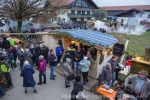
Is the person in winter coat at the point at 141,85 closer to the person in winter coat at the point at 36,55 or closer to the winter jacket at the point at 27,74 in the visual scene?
the winter jacket at the point at 27,74

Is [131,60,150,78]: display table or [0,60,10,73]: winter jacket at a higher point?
[0,60,10,73]: winter jacket

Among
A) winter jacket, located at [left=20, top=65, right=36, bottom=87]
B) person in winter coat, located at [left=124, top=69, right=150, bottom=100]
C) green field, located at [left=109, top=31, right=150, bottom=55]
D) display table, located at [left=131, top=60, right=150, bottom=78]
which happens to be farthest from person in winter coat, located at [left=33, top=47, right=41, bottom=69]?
green field, located at [left=109, top=31, right=150, bottom=55]

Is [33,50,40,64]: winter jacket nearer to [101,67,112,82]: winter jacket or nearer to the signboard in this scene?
[101,67,112,82]: winter jacket

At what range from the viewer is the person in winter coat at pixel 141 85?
462 centimetres

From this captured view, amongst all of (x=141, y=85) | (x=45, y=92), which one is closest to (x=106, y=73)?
(x=141, y=85)

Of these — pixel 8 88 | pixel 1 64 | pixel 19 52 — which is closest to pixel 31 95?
pixel 8 88

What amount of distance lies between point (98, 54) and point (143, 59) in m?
2.46

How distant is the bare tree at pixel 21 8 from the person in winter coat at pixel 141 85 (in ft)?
44.9

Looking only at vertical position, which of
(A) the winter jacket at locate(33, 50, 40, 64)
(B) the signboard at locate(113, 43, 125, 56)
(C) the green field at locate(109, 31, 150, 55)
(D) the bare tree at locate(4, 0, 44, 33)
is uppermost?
(D) the bare tree at locate(4, 0, 44, 33)

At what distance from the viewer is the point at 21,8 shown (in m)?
14.3

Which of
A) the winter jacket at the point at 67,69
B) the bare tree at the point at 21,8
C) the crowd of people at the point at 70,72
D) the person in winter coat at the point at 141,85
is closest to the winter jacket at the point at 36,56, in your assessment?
the crowd of people at the point at 70,72

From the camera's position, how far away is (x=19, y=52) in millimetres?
7770

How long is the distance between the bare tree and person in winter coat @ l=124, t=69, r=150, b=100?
13686mm

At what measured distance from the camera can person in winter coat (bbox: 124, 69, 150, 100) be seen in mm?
4625
